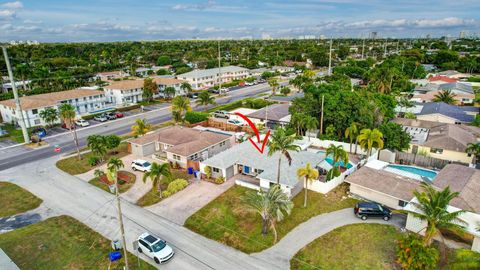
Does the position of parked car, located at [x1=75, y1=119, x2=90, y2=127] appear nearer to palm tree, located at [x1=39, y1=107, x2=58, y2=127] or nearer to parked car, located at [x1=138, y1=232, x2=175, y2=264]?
palm tree, located at [x1=39, y1=107, x2=58, y2=127]

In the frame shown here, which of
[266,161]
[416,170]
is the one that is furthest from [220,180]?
[416,170]

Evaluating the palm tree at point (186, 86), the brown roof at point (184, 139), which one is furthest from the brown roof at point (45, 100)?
the brown roof at point (184, 139)

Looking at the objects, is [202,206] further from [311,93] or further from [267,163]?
[311,93]

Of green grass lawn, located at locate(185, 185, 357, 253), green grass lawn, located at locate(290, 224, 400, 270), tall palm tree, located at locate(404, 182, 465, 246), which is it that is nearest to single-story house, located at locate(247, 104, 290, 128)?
green grass lawn, located at locate(185, 185, 357, 253)

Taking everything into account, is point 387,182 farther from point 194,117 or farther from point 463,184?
point 194,117

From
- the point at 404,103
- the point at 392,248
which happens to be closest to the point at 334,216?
the point at 392,248

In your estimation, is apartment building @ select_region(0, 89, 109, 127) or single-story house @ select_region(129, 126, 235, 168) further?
apartment building @ select_region(0, 89, 109, 127)

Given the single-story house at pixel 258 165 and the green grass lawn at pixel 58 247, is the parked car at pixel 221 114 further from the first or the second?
the green grass lawn at pixel 58 247
